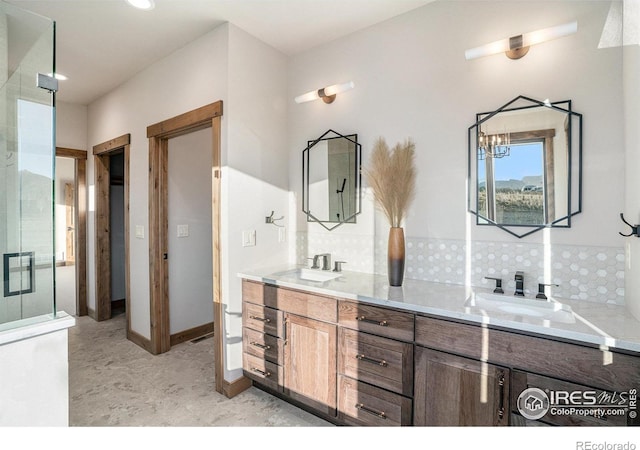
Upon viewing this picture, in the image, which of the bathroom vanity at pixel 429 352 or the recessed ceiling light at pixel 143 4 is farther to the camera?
the recessed ceiling light at pixel 143 4

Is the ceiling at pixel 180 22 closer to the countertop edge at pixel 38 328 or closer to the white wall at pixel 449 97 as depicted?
the white wall at pixel 449 97

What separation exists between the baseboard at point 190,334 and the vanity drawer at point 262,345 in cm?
123

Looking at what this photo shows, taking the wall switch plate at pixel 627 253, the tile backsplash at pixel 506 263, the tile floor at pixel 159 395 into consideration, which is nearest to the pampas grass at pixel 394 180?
the tile backsplash at pixel 506 263

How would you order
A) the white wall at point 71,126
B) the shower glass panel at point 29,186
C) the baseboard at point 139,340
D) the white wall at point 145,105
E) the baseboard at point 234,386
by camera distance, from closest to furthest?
the shower glass panel at point 29,186 < the baseboard at point 234,386 < the white wall at point 145,105 < the baseboard at point 139,340 < the white wall at point 71,126

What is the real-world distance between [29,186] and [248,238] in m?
1.36

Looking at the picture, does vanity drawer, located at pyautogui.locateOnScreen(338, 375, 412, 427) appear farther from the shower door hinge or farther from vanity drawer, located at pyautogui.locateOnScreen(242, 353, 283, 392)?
the shower door hinge

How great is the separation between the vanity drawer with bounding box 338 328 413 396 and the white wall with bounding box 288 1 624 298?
2.31 ft

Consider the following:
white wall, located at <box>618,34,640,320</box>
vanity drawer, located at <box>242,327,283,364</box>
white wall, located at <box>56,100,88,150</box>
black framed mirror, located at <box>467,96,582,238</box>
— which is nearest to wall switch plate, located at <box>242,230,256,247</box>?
vanity drawer, located at <box>242,327,283,364</box>

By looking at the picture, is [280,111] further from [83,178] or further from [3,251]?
[83,178]

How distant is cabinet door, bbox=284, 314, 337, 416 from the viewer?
77.5 inches

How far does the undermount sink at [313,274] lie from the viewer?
8.14 ft

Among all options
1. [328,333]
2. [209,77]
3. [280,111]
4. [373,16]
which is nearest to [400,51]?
[373,16]

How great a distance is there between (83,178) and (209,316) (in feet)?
8.10

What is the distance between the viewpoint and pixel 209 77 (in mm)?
2533
